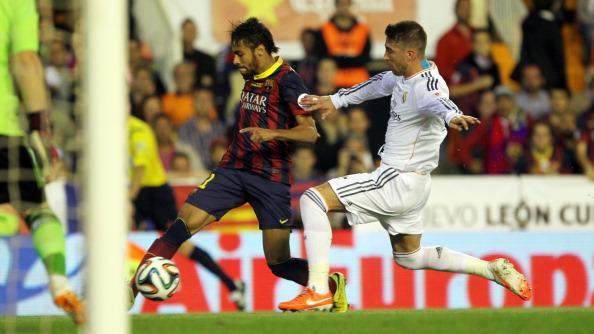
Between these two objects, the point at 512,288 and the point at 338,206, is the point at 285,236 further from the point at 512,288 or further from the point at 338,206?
the point at 512,288

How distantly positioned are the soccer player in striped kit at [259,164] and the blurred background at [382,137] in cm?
317

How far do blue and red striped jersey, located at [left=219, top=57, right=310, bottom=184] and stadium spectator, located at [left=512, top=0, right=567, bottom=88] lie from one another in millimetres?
7199

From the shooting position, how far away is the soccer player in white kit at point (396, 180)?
8875 millimetres

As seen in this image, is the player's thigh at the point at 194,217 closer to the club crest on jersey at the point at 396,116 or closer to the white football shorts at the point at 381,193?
the white football shorts at the point at 381,193

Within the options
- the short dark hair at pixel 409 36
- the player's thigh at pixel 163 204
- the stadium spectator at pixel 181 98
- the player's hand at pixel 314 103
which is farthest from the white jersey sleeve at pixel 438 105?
the stadium spectator at pixel 181 98

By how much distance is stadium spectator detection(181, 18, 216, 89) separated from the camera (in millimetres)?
15641

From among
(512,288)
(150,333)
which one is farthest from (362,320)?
(512,288)

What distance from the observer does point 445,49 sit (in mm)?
15586

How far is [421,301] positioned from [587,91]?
3.96m

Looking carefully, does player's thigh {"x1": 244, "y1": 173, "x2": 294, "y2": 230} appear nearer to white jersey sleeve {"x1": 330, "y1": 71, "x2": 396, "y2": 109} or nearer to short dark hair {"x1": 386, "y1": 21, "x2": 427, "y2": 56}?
white jersey sleeve {"x1": 330, "y1": 71, "x2": 396, "y2": 109}

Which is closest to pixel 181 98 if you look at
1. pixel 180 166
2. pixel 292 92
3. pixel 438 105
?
pixel 180 166

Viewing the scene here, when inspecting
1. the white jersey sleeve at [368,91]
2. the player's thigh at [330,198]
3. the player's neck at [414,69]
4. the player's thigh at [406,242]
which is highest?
the player's neck at [414,69]

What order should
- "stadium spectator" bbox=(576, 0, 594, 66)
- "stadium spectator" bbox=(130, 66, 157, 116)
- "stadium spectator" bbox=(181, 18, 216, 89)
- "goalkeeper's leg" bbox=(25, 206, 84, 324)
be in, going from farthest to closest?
1. "stadium spectator" bbox=(576, 0, 594, 66)
2. "stadium spectator" bbox=(181, 18, 216, 89)
3. "stadium spectator" bbox=(130, 66, 157, 116)
4. "goalkeeper's leg" bbox=(25, 206, 84, 324)

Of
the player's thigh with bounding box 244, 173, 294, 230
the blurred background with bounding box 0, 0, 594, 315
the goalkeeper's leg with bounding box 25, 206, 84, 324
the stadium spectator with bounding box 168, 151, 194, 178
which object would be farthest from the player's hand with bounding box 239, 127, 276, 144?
the stadium spectator with bounding box 168, 151, 194, 178
